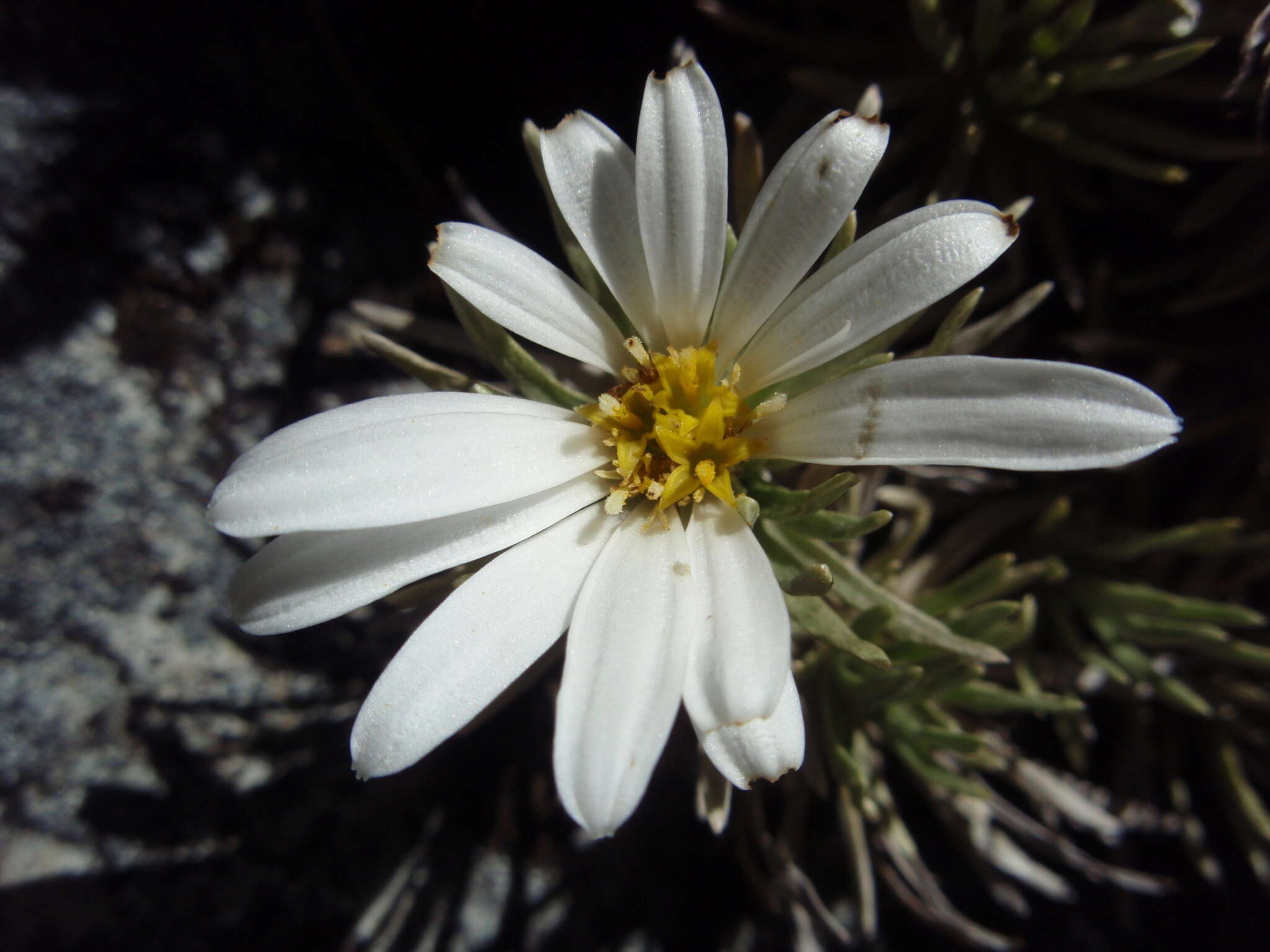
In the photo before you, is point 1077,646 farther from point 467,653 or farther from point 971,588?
point 467,653

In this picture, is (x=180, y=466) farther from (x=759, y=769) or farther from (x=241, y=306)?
(x=759, y=769)

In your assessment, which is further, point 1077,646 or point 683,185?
point 1077,646

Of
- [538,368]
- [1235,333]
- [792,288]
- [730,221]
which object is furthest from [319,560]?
[1235,333]

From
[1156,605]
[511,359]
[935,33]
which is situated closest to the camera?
[511,359]

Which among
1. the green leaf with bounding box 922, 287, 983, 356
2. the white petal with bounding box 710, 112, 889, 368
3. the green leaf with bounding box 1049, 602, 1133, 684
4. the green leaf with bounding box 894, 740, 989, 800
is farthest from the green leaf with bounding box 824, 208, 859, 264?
the green leaf with bounding box 1049, 602, 1133, 684

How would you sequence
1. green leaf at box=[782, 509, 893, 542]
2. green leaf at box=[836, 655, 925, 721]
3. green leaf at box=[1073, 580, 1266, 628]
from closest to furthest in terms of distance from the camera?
green leaf at box=[782, 509, 893, 542]
green leaf at box=[836, 655, 925, 721]
green leaf at box=[1073, 580, 1266, 628]

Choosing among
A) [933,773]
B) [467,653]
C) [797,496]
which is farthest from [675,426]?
[933,773]

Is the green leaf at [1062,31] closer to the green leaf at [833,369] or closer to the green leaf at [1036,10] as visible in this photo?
the green leaf at [1036,10]

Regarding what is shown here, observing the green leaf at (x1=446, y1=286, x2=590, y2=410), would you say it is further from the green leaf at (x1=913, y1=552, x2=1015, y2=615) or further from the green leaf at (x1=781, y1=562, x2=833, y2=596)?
the green leaf at (x1=913, y1=552, x2=1015, y2=615)
